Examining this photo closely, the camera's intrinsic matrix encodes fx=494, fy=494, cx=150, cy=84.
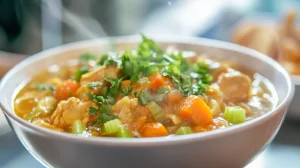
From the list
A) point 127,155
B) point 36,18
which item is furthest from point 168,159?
point 36,18

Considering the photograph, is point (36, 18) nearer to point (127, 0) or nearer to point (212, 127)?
point (127, 0)

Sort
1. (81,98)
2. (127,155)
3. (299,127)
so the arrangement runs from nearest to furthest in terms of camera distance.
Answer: (127,155)
(81,98)
(299,127)

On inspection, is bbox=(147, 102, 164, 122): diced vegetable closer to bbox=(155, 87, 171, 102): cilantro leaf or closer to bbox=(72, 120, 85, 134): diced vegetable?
bbox=(155, 87, 171, 102): cilantro leaf

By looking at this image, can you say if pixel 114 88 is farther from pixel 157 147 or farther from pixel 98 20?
pixel 98 20

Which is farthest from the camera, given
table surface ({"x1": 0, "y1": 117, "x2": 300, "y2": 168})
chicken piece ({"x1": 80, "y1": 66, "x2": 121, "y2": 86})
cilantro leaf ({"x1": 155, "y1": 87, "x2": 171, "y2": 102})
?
table surface ({"x1": 0, "y1": 117, "x2": 300, "y2": 168})

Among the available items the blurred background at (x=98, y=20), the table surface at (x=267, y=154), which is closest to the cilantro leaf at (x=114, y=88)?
the table surface at (x=267, y=154)

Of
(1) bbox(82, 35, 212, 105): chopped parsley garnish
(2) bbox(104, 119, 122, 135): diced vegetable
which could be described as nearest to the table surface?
(1) bbox(82, 35, 212, 105): chopped parsley garnish

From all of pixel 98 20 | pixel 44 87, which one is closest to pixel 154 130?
pixel 44 87
